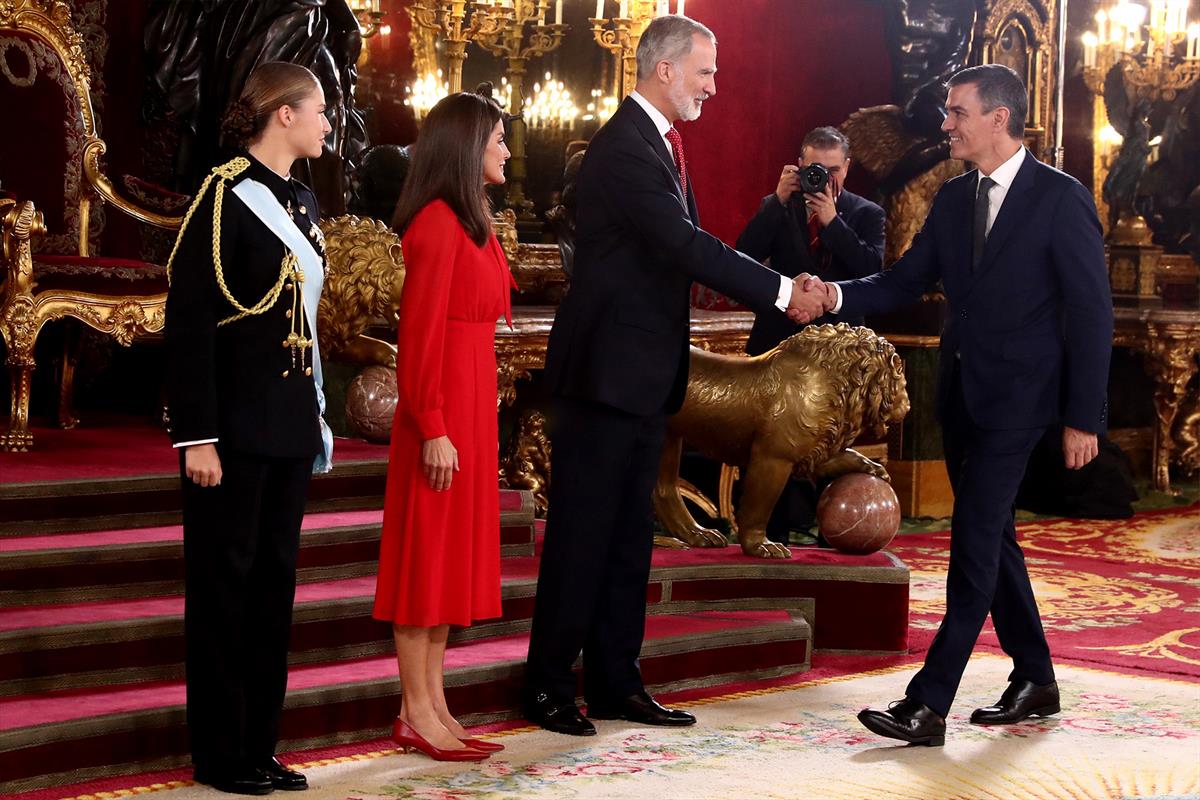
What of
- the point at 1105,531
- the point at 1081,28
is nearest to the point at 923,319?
the point at 1105,531

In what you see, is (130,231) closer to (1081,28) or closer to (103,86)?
(103,86)

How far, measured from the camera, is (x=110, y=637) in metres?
3.92

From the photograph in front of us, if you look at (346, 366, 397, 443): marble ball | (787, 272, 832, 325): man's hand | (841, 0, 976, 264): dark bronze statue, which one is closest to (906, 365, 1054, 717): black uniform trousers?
(787, 272, 832, 325): man's hand

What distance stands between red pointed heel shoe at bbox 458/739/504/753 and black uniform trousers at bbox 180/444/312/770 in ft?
1.71

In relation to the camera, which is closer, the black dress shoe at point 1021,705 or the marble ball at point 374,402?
the black dress shoe at point 1021,705

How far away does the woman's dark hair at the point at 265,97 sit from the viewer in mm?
3373

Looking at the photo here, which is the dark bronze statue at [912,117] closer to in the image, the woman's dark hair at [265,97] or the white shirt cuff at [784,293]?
the white shirt cuff at [784,293]

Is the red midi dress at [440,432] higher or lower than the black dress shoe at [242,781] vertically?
higher

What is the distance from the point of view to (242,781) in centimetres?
343

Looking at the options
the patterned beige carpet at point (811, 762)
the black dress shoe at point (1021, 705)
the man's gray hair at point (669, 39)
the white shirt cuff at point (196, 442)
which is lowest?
the patterned beige carpet at point (811, 762)

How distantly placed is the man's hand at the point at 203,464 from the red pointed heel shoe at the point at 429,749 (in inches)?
33.2

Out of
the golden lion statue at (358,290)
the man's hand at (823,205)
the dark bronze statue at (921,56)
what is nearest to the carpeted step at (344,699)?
the man's hand at (823,205)

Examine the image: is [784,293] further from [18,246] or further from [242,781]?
[18,246]

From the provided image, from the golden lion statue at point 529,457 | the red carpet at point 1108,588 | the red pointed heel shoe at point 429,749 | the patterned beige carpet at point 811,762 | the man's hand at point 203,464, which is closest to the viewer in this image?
the man's hand at point 203,464
